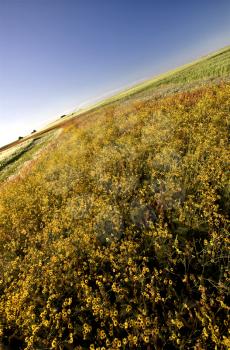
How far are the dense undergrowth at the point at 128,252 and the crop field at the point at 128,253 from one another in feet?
0.09

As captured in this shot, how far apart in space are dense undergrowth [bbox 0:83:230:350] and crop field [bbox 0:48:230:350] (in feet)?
0.09

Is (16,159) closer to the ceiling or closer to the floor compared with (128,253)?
closer to the ceiling

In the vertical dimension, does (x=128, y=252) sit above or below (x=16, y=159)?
below

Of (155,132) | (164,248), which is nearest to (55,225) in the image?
(164,248)

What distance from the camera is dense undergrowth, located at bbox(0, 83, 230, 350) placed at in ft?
11.9

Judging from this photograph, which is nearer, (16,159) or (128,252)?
(128,252)

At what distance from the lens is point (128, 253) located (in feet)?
15.7

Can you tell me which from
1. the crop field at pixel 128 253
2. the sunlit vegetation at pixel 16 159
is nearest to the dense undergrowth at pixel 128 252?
the crop field at pixel 128 253

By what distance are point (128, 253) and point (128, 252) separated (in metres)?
0.05

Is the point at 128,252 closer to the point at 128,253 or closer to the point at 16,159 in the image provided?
the point at 128,253

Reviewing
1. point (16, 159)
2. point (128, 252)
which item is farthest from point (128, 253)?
point (16, 159)

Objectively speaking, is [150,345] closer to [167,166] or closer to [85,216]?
[85,216]

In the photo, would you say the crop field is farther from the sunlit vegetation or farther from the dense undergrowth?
the sunlit vegetation

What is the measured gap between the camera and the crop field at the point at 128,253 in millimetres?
3627
